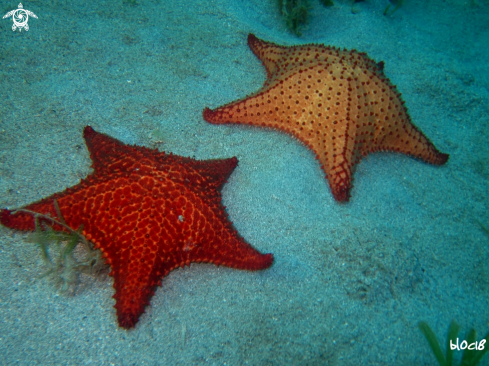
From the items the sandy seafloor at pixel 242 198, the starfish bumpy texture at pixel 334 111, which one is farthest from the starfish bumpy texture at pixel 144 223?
the starfish bumpy texture at pixel 334 111

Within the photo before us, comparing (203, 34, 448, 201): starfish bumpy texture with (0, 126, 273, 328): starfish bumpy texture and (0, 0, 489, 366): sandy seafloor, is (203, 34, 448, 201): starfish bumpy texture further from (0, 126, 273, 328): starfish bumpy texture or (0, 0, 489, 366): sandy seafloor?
(0, 126, 273, 328): starfish bumpy texture

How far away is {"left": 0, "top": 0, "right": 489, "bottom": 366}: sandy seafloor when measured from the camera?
2.70 meters

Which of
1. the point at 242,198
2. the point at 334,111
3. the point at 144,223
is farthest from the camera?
the point at 334,111

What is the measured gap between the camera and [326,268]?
10.4ft

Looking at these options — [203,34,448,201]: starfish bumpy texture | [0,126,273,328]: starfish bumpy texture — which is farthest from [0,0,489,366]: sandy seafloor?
[0,126,273,328]: starfish bumpy texture

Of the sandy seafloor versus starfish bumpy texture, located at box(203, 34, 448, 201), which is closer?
the sandy seafloor

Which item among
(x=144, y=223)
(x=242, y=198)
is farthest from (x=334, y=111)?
(x=144, y=223)

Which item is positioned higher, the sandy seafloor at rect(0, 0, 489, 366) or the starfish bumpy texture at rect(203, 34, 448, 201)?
the starfish bumpy texture at rect(203, 34, 448, 201)

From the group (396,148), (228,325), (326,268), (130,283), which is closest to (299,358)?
(228,325)

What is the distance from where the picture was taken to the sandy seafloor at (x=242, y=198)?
106 inches

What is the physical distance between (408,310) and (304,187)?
164cm

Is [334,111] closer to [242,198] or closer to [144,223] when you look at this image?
[242,198]

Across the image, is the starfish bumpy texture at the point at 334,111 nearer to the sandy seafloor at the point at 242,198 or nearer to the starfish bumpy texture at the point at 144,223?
the sandy seafloor at the point at 242,198

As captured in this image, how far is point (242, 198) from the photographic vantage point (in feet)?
11.7
